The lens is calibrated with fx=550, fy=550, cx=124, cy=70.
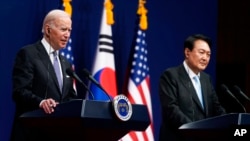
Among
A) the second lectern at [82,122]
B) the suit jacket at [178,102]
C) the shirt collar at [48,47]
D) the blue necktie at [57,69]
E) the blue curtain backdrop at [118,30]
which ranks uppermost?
the blue curtain backdrop at [118,30]

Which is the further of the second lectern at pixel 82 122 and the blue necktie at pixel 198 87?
the blue necktie at pixel 198 87

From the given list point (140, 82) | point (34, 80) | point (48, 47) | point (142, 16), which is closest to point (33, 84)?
point (34, 80)

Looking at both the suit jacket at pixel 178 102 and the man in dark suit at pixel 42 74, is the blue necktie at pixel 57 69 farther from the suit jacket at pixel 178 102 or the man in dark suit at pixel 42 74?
the suit jacket at pixel 178 102

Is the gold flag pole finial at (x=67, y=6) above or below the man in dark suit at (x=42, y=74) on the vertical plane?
above

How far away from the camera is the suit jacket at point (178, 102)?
13.0 feet

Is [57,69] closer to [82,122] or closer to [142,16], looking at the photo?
[82,122]

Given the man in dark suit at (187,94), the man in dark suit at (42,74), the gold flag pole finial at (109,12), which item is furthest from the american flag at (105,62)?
the man in dark suit at (42,74)

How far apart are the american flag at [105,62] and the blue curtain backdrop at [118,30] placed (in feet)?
0.38

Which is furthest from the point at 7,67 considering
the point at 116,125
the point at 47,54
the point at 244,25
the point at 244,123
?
the point at 244,25

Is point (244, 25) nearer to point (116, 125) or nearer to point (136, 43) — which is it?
point (136, 43)

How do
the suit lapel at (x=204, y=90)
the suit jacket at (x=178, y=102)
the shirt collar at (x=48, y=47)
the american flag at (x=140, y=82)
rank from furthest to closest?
the american flag at (x=140, y=82) → the suit lapel at (x=204, y=90) → the suit jacket at (x=178, y=102) → the shirt collar at (x=48, y=47)

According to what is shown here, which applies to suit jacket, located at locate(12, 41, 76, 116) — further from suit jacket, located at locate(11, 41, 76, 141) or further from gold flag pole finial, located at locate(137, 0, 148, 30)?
gold flag pole finial, located at locate(137, 0, 148, 30)

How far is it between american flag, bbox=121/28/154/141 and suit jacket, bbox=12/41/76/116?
73.9 inches

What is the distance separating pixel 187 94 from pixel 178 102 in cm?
9
